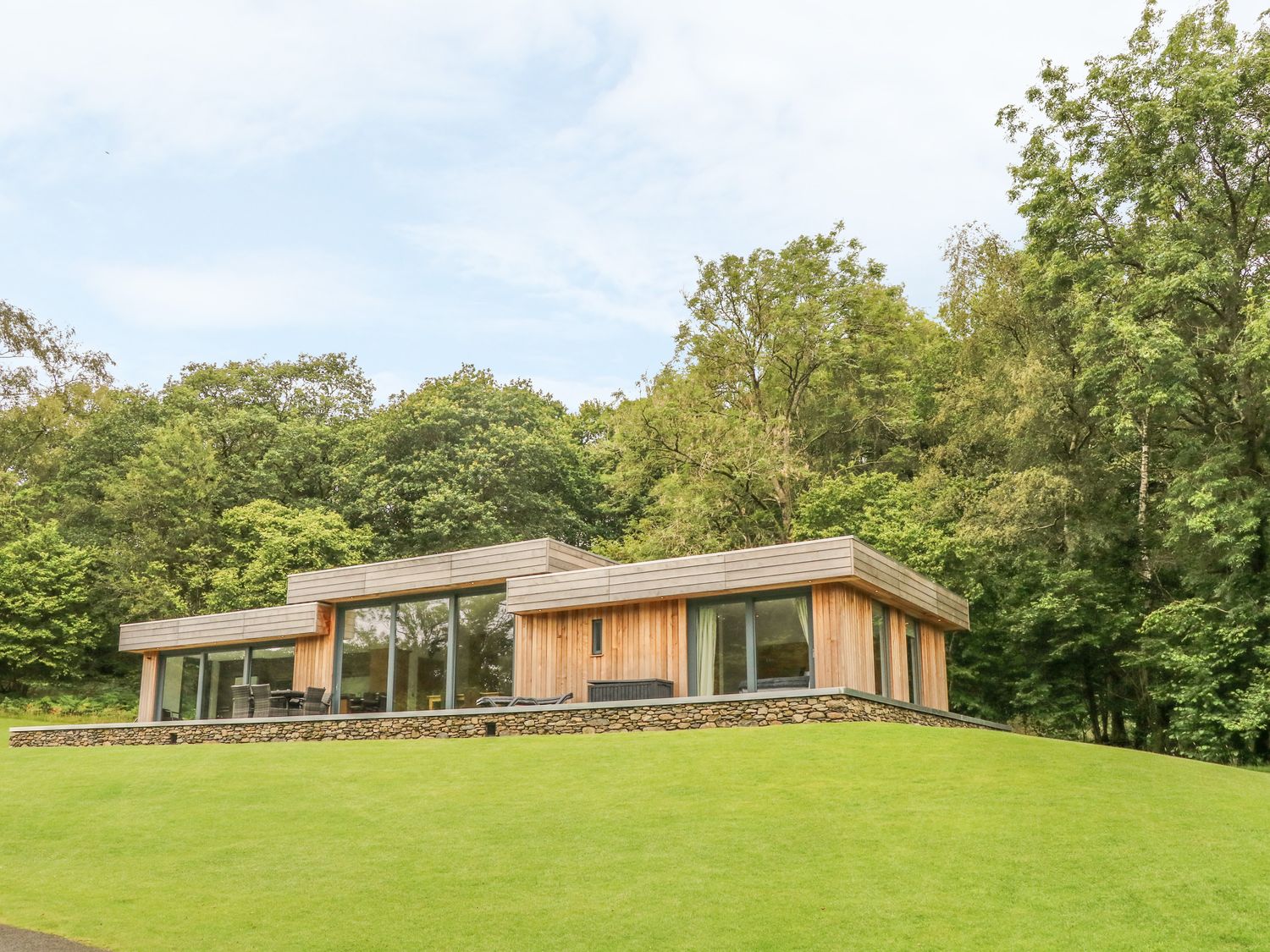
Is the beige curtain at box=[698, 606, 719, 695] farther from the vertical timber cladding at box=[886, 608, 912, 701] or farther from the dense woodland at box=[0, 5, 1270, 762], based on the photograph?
the dense woodland at box=[0, 5, 1270, 762]

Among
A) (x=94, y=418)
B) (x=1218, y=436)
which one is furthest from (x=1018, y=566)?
(x=94, y=418)

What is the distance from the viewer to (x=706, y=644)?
53.1ft

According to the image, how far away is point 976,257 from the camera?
28219mm

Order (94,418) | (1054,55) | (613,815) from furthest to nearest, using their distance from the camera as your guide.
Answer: (94,418)
(1054,55)
(613,815)

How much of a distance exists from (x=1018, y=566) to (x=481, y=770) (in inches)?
601

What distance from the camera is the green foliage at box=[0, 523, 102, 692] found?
30375 mm

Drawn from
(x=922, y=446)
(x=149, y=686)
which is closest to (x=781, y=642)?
(x=149, y=686)

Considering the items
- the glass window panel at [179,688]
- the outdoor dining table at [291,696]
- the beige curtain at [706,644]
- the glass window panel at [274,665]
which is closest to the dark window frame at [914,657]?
the beige curtain at [706,644]

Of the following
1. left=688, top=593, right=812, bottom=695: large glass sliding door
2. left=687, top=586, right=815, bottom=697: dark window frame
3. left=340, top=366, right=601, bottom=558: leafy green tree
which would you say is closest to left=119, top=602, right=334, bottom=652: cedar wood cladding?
left=687, top=586, right=815, bottom=697: dark window frame

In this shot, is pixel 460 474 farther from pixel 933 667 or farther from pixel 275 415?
pixel 933 667

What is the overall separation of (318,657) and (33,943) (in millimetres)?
12874

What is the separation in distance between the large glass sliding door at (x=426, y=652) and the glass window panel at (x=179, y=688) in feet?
16.1

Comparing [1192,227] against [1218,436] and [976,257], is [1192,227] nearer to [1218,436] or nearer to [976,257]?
[1218,436]

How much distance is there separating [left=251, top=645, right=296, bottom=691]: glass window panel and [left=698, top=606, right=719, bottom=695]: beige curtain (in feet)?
29.5
